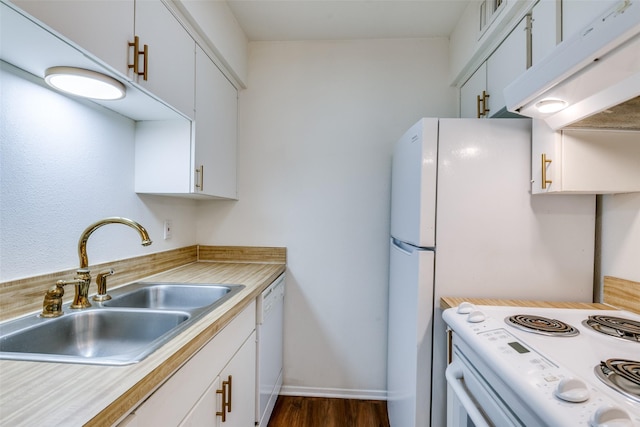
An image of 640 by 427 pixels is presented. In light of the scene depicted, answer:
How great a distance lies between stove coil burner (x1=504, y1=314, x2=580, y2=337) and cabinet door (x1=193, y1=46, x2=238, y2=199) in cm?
144

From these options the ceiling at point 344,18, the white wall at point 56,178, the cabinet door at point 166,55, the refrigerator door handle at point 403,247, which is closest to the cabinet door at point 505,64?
the ceiling at point 344,18

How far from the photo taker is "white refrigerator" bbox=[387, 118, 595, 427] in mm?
1258

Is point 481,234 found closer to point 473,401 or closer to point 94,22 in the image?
point 473,401

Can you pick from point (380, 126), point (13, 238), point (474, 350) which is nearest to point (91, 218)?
point (13, 238)

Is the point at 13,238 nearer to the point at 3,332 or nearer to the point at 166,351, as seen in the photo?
the point at 3,332

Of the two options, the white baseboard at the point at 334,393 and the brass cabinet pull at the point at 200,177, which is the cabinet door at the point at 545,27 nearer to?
the brass cabinet pull at the point at 200,177

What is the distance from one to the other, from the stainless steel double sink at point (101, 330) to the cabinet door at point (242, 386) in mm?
259

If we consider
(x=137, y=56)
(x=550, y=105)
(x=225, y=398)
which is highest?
(x=137, y=56)

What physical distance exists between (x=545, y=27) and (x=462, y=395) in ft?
4.40

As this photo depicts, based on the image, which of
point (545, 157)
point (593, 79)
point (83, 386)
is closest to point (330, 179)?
point (545, 157)

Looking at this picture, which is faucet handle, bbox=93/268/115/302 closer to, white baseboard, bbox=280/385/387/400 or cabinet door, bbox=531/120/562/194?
white baseboard, bbox=280/385/387/400

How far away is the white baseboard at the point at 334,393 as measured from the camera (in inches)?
82.2

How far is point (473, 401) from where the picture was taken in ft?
2.96

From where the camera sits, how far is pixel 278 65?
216cm
